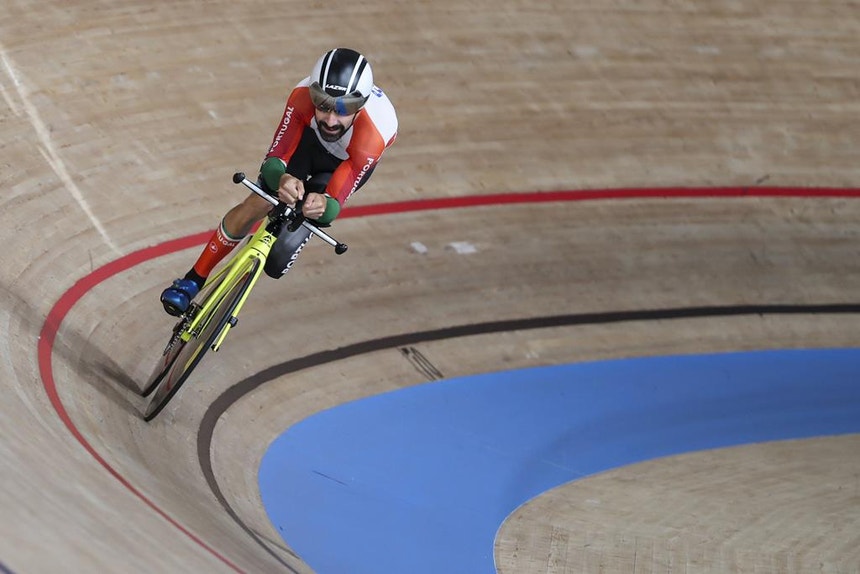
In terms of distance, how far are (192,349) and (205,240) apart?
1.36 meters

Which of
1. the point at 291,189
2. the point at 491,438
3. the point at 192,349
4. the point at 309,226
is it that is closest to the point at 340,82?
the point at 291,189

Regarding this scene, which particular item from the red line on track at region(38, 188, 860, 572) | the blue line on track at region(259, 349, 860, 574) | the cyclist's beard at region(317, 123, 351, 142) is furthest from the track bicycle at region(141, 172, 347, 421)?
the blue line on track at region(259, 349, 860, 574)

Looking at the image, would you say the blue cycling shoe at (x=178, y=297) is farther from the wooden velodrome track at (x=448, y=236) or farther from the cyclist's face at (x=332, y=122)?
the cyclist's face at (x=332, y=122)

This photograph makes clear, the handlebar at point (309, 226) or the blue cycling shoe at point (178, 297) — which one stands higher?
the handlebar at point (309, 226)

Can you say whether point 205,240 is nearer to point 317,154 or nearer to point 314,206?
point 317,154

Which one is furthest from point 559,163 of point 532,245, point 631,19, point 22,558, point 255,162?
point 22,558

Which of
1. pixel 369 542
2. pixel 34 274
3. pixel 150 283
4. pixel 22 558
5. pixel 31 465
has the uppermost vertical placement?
pixel 22 558

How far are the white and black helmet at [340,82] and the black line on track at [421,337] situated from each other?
142 cm

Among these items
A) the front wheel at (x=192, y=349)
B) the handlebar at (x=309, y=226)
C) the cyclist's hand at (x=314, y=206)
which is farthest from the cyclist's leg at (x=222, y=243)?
the cyclist's hand at (x=314, y=206)

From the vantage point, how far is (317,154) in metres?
4.15

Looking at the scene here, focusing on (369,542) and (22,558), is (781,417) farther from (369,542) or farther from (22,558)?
(22,558)

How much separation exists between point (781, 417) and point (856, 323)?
97 cm

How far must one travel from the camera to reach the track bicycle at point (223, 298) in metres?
3.79

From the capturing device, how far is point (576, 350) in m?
5.50
